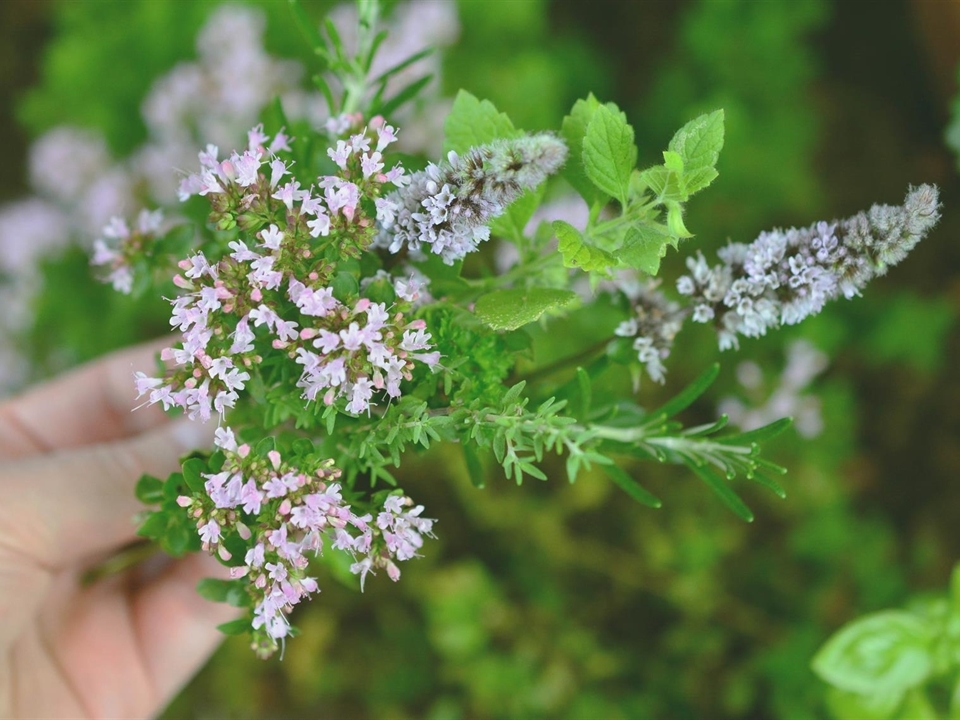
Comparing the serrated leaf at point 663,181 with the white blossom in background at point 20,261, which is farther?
the white blossom in background at point 20,261

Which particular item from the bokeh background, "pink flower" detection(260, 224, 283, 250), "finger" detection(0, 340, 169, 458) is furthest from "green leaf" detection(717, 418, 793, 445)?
"finger" detection(0, 340, 169, 458)

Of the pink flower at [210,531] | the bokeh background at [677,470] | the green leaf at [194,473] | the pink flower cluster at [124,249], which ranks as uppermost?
the pink flower cluster at [124,249]

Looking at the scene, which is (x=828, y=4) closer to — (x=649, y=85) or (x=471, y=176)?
(x=649, y=85)

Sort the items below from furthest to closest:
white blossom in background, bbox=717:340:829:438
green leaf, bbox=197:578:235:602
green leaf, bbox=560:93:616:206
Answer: white blossom in background, bbox=717:340:829:438, green leaf, bbox=197:578:235:602, green leaf, bbox=560:93:616:206

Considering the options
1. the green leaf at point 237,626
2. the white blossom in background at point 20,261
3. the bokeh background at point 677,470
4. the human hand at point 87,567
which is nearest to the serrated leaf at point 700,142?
the green leaf at point 237,626

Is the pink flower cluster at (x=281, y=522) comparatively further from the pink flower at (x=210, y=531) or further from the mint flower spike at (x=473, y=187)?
the mint flower spike at (x=473, y=187)

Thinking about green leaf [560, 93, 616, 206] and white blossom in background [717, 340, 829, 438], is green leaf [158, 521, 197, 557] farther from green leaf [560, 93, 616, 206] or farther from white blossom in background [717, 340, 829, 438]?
white blossom in background [717, 340, 829, 438]
